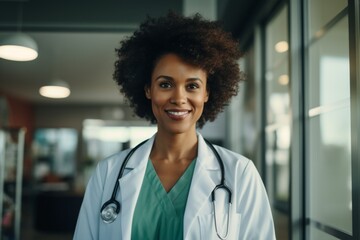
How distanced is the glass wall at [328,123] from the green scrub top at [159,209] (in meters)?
0.87

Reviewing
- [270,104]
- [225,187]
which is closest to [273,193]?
[270,104]

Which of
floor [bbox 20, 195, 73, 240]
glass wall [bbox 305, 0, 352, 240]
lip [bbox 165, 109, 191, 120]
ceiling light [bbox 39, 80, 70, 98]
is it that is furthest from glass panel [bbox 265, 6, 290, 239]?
floor [bbox 20, 195, 73, 240]

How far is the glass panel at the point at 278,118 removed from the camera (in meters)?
3.12

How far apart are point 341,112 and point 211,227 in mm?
1010

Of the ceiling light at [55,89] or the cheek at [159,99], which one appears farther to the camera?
the ceiling light at [55,89]

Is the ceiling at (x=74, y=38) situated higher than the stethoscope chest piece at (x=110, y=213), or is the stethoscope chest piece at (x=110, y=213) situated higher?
the ceiling at (x=74, y=38)

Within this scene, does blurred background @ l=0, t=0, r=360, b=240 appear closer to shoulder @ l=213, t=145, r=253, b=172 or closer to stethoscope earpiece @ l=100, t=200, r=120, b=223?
shoulder @ l=213, t=145, r=253, b=172

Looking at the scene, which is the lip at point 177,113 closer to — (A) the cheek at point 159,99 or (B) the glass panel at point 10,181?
(A) the cheek at point 159,99

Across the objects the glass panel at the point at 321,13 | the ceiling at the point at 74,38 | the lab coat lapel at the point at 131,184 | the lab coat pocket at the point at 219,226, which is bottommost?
the lab coat pocket at the point at 219,226

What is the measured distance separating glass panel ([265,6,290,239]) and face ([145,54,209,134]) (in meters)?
1.68

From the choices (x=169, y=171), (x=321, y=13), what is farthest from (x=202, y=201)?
(x=321, y=13)

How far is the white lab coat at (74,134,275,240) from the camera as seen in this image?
1266mm

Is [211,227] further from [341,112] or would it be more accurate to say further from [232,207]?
[341,112]

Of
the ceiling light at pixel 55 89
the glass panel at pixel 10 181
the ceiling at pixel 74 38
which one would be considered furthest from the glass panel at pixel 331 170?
the ceiling light at pixel 55 89
